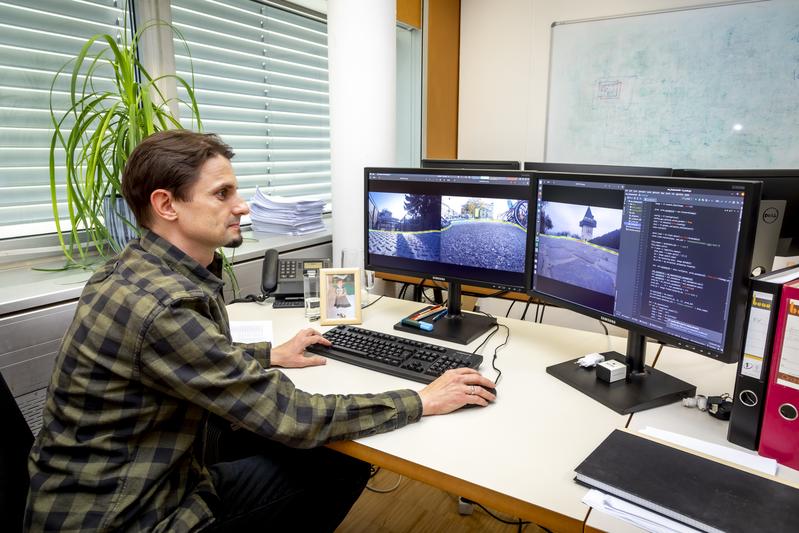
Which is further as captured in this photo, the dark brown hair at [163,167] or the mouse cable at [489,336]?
the mouse cable at [489,336]

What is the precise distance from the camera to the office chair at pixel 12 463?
3.19 feet

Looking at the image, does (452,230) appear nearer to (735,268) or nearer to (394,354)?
(394,354)

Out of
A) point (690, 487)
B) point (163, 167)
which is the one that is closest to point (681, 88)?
point (690, 487)

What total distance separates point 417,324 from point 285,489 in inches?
25.3

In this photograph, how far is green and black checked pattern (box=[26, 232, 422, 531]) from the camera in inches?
38.5

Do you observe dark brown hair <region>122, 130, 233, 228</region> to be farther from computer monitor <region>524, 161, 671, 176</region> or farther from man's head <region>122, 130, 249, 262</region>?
computer monitor <region>524, 161, 671, 176</region>

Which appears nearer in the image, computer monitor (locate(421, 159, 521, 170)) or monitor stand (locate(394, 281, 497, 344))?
monitor stand (locate(394, 281, 497, 344))

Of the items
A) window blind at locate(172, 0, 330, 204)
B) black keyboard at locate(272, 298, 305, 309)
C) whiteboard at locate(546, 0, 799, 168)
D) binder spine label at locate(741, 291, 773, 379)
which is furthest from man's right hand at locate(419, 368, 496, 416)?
whiteboard at locate(546, 0, 799, 168)

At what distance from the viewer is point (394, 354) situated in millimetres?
1422

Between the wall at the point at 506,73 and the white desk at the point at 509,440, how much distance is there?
2678mm

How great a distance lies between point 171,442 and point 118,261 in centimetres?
40

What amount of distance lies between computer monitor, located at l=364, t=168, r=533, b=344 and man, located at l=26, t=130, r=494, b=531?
0.45 m

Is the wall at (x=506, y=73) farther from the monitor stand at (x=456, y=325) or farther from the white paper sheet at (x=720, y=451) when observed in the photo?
the white paper sheet at (x=720, y=451)

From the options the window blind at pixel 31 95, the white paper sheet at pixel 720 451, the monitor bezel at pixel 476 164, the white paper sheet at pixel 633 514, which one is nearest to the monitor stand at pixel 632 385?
the white paper sheet at pixel 720 451
